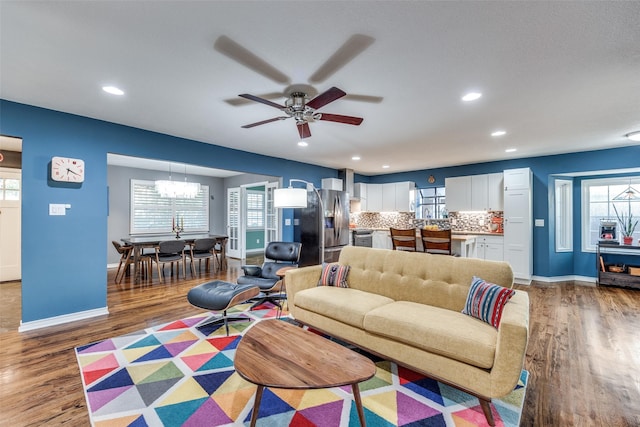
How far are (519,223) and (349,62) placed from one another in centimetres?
515

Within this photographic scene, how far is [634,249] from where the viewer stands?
506cm

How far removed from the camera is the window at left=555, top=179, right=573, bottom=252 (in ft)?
19.2

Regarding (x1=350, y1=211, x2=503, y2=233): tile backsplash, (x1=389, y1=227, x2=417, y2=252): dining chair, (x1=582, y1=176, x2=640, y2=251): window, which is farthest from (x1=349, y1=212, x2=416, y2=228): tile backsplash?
(x1=389, y1=227, x2=417, y2=252): dining chair

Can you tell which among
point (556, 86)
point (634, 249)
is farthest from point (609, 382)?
point (634, 249)

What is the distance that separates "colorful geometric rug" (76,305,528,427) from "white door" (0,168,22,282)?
4466 mm

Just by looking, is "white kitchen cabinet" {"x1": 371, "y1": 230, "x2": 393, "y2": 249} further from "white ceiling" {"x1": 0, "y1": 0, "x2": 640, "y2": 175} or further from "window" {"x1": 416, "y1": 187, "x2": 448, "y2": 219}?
"white ceiling" {"x1": 0, "y1": 0, "x2": 640, "y2": 175}

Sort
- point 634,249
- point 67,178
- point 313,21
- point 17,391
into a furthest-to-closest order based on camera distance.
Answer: point 634,249, point 67,178, point 17,391, point 313,21

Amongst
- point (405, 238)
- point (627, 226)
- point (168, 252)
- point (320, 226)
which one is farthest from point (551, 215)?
point (168, 252)

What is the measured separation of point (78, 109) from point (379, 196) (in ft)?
21.2

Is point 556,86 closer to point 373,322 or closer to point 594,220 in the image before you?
point 373,322

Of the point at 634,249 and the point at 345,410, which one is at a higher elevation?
the point at 634,249

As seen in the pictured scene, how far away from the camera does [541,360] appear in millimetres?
2594

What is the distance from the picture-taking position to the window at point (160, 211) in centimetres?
725

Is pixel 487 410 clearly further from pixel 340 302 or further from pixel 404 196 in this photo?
pixel 404 196
